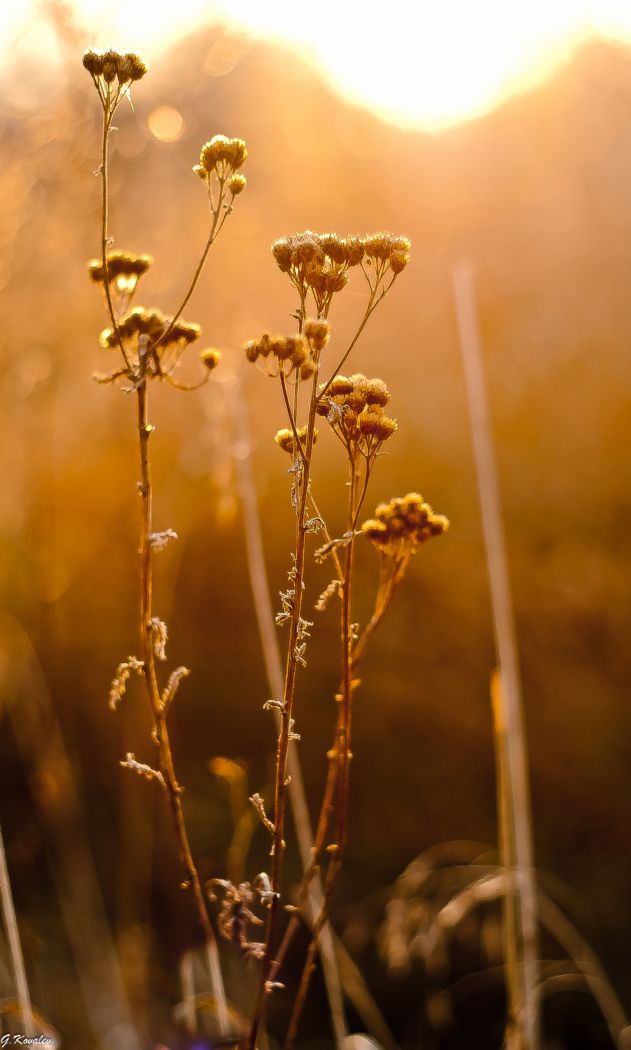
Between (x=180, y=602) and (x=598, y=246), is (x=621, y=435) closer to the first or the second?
(x=598, y=246)

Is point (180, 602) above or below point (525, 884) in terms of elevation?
above

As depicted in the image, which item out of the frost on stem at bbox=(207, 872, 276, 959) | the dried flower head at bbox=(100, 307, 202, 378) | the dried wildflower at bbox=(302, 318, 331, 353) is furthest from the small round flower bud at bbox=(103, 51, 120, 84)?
the frost on stem at bbox=(207, 872, 276, 959)

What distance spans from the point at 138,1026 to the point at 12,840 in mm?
873

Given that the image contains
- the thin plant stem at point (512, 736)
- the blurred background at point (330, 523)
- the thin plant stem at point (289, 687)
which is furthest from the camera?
the blurred background at point (330, 523)

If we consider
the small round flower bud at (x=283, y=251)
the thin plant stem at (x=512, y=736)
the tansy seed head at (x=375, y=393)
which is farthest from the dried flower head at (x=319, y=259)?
the thin plant stem at (x=512, y=736)

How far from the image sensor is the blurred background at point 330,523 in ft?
8.13

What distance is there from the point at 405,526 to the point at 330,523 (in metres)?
A: 2.38

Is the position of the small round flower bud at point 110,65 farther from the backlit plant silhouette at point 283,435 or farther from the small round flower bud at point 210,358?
the small round flower bud at point 210,358

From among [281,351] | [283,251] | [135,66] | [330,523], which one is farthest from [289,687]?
[330,523]

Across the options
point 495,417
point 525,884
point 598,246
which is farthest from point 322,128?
point 525,884

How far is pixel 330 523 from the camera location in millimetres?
3430

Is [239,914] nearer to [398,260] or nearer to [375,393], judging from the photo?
[375,393]

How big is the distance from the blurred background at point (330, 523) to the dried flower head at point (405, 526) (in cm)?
64

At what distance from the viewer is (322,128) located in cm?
480
